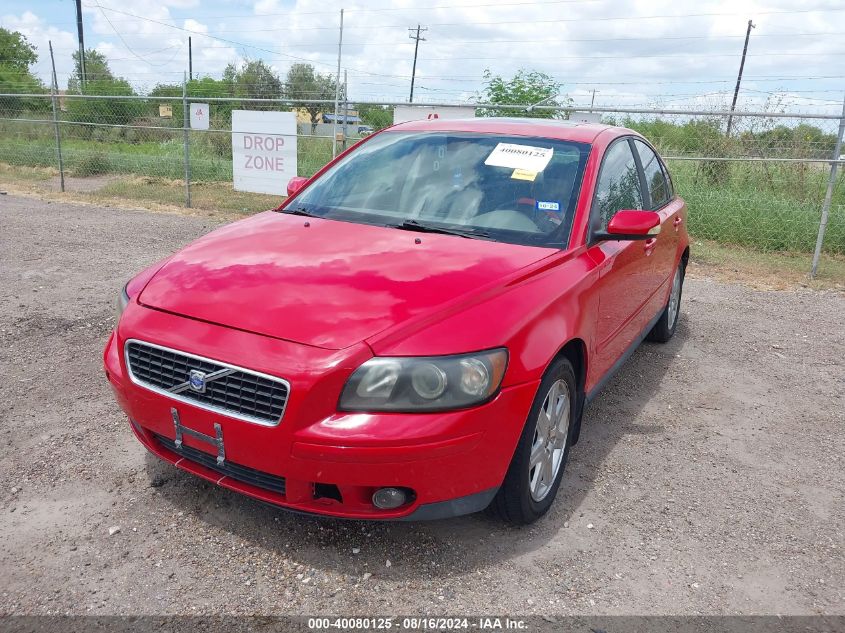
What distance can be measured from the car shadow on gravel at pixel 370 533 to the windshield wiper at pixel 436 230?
1.25 m

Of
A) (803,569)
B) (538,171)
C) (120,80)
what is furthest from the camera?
(120,80)

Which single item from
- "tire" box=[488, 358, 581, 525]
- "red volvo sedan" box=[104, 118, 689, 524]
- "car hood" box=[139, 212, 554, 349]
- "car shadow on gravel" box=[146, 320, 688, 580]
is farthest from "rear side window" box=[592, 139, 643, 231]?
"car shadow on gravel" box=[146, 320, 688, 580]

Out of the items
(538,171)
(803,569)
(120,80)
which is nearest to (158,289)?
(538,171)

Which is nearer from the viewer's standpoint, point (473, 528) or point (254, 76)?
point (473, 528)

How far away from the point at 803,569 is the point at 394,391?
1.86 metres

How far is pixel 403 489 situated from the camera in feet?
7.97

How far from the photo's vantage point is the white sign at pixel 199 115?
40.4 feet

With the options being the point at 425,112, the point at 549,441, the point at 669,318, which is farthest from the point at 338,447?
the point at 425,112

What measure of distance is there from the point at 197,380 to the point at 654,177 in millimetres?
3638

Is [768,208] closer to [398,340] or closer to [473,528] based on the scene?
[473,528]

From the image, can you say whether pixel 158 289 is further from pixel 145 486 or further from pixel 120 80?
pixel 120 80

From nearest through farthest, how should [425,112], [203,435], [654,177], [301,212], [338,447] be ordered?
[338,447] < [203,435] < [301,212] < [654,177] < [425,112]

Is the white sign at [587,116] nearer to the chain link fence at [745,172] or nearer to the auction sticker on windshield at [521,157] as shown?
the chain link fence at [745,172]

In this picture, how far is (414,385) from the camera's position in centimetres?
231
